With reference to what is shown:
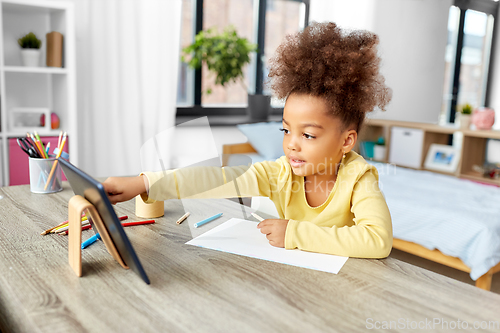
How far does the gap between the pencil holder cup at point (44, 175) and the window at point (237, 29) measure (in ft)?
6.56

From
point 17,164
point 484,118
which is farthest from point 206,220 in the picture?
point 484,118

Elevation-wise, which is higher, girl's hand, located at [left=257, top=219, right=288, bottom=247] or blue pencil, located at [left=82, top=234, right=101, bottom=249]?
girl's hand, located at [left=257, top=219, right=288, bottom=247]

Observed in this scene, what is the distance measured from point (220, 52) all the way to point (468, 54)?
124 inches

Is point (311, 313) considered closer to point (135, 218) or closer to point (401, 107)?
point (135, 218)

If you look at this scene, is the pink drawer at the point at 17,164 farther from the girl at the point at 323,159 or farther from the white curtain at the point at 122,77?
the girl at the point at 323,159

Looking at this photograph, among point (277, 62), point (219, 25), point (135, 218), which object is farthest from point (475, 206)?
point (219, 25)

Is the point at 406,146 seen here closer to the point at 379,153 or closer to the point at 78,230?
the point at 379,153

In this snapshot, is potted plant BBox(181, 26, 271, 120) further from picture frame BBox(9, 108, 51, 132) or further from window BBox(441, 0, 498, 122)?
window BBox(441, 0, 498, 122)

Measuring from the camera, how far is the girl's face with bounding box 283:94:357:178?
876 millimetres

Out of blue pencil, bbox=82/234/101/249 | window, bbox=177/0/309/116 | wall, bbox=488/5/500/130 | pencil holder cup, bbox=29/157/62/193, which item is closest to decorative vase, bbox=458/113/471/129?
window, bbox=177/0/309/116

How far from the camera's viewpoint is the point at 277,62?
95cm

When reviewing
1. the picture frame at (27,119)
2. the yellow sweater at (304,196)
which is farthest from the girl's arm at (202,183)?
the picture frame at (27,119)

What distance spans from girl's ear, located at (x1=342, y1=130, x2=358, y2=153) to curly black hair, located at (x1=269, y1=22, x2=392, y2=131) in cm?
2

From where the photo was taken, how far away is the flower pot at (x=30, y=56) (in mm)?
2006
